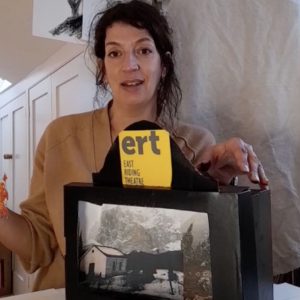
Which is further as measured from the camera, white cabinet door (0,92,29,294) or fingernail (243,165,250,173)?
white cabinet door (0,92,29,294)

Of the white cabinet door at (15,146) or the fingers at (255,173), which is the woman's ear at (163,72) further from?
the white cabinet door at (15,146)

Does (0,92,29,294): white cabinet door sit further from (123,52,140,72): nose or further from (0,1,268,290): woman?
(123,52,140,72): nose

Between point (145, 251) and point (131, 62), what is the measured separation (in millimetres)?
406

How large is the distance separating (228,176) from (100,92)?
0.53m

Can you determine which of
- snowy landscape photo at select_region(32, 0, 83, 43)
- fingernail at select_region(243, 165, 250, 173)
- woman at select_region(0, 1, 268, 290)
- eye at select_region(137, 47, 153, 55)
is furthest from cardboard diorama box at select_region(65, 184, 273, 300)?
snowy landscape photo at select_region(32, 0, 83, 43)

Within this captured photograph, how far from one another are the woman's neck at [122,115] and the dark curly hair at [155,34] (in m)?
0.06

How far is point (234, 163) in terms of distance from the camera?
0.56 m

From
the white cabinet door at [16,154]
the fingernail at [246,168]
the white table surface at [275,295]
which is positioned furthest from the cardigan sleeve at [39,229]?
the white cabinet door at [16,154]

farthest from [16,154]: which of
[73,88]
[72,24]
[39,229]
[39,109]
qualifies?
[39,229]

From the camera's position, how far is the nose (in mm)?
704

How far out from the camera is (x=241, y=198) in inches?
14.1

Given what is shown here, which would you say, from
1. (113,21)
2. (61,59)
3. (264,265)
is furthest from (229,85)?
(61,59)

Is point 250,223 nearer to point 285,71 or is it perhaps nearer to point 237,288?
point 237,288

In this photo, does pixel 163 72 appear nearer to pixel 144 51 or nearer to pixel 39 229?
pixel 144 51
